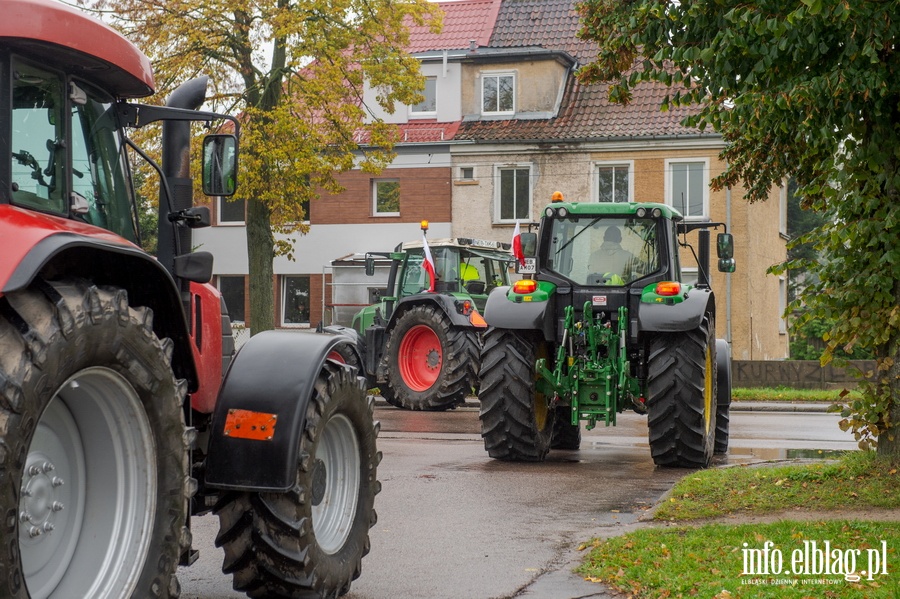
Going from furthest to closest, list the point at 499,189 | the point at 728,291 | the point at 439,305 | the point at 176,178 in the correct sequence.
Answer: the point at 499,189
the point at 728,291
the point at 439,305
the point at 176,178

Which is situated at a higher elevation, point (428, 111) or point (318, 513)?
point (428, 111)

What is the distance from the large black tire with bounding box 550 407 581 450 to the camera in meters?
13.1

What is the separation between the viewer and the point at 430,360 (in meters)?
19.6

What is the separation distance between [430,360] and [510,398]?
8036 mm

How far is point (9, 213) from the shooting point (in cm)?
393

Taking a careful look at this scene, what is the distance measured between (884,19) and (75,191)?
5.26 m

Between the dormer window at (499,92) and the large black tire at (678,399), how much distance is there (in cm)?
2331

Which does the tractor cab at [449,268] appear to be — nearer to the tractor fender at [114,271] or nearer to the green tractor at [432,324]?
the green tractor at [432,324]

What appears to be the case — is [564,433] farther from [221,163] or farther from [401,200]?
[401,200]

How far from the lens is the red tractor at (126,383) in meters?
3.71

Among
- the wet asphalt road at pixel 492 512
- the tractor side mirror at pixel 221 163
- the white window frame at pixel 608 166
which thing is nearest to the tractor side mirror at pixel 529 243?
the wet asphalt road at pixel 492 512

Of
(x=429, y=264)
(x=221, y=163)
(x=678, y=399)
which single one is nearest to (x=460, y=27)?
(x=429, y=264)

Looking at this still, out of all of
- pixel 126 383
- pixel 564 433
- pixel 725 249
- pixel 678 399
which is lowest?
Result: pixel 564 433

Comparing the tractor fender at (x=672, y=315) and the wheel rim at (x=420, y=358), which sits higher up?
the tractor fender at (x=672, y=315)
